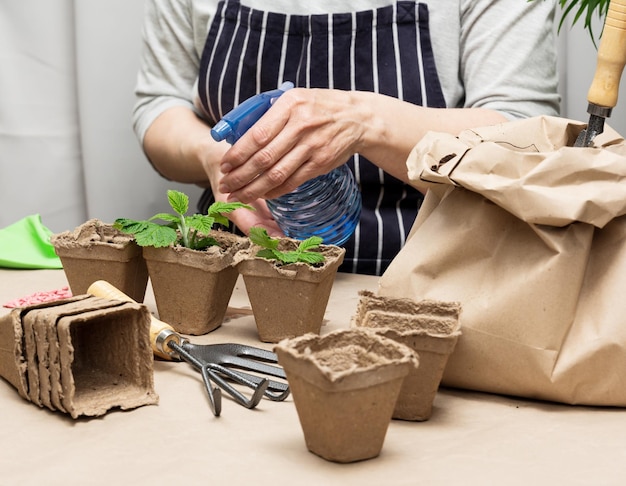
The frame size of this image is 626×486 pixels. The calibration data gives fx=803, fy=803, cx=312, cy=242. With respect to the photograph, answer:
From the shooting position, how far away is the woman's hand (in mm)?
1042

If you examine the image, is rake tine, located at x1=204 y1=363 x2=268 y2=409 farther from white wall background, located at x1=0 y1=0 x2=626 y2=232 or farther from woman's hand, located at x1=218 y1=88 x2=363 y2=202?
white wall background, located at x1=0 y1=0 x2=626 y2=232

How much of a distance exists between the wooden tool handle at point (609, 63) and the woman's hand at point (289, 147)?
386 millimetres

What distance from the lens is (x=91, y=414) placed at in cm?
73

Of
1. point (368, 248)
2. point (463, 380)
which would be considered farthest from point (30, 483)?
point (368, 248)

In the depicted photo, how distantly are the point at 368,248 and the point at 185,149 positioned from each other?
1.21ft

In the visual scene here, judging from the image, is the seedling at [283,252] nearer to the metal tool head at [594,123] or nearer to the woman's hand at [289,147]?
the woman's hand at [289,147]

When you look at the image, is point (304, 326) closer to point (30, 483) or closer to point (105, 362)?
point (105, 362)

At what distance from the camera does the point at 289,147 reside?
1063 mm

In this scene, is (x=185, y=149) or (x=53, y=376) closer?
(x=53, y=376)

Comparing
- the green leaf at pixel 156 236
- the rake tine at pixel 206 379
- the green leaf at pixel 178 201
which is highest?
the green leaf at pixel 178 201

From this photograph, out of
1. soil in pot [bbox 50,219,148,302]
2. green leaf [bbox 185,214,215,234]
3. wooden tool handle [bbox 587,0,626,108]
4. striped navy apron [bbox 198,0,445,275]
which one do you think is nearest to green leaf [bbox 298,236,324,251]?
green leaf [bbox 185,214,215,234]

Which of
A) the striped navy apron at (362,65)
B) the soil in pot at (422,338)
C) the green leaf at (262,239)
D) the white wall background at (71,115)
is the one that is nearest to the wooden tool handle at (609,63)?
the soil in pot at (422,338)

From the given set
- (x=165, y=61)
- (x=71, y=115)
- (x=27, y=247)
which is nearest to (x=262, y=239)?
(x=27, y=247)

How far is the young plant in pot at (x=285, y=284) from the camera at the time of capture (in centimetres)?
88
